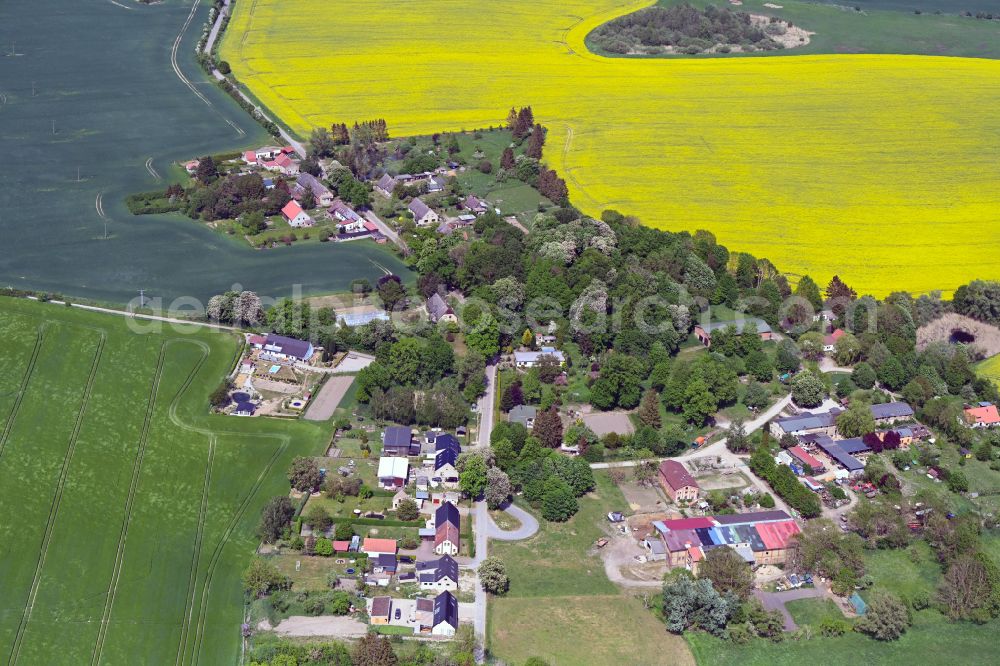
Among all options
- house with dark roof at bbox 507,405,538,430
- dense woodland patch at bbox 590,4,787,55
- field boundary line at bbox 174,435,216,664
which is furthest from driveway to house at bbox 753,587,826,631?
dense woodland patch at bbox 590,4,787,55

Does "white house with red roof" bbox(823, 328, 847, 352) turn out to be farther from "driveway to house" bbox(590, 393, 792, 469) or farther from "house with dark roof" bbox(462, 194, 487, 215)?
"house with dark roof" bbox(462, 194, 487, 215)

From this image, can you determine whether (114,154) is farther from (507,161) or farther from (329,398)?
Result: (329,398)

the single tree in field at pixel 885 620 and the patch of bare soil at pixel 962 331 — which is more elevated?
the patch of bare soil at pixel 962 331

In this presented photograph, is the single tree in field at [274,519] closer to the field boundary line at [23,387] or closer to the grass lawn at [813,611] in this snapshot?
the field boundary line at [23,387]

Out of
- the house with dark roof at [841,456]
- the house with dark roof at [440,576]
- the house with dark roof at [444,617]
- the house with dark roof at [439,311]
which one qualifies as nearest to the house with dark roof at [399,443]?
the house with dark roof at [440,576]

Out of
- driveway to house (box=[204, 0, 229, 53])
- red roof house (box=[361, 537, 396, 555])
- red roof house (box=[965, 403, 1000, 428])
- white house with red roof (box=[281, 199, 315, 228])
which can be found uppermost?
driveway to house (box=[204, 0, 229, 53])

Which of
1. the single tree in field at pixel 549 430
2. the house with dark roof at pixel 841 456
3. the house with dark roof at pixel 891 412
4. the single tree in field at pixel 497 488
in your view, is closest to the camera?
the single tree in field at pixel 497 488

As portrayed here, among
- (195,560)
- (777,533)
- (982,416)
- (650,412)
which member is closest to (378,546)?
(195,560)
